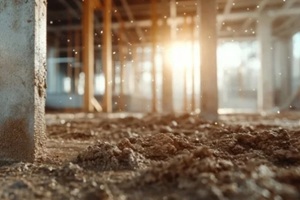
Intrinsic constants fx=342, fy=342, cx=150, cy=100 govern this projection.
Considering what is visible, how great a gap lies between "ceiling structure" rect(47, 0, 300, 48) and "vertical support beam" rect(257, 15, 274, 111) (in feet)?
1.20

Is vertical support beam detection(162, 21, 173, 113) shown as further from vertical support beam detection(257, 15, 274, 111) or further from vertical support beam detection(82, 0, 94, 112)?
vertical support beam detection(257, 15, 274, 111)

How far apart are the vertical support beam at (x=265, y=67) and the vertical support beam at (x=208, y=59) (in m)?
6.80

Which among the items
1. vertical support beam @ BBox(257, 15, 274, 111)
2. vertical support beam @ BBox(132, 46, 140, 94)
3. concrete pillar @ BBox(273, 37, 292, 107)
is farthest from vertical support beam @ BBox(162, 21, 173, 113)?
concrete pillar @ BBox(273, 37, 292, 107)

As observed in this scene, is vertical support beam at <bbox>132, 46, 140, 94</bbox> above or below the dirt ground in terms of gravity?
above

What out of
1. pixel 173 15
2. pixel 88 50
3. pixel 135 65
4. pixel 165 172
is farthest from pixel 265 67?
pixel 165 172

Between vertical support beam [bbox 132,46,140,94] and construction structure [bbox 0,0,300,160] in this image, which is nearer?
construction structure [bbox 0,0,300,160]

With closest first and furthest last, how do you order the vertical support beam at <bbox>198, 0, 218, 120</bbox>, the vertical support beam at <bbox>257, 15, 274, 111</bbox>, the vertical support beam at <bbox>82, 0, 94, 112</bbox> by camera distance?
the vertical support beam at <bbox>198, 0, 218, 120</bbox> < the vertical support beam at <bbox>82, 0, 94, 112</bbox> < the vertical support beam at <bbox>257, 15, 274, 111</bbox>

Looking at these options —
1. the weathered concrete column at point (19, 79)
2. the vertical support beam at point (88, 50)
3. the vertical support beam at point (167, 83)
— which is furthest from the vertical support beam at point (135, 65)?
the weathered concrete column at point (19, 79)

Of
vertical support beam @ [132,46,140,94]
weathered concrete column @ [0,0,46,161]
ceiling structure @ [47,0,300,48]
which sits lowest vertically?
weathered concrete column @ [0,0,46,161]

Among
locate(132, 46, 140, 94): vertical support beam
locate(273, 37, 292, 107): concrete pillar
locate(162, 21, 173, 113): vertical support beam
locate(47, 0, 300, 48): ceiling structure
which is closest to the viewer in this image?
locate(162, 21, 173, 113): vertical support beam

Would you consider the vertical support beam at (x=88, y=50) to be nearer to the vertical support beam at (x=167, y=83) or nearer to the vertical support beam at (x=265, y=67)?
the vertical support beam at (x=167, y=83)

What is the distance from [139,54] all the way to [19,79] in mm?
16316

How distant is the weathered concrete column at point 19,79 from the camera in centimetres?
187

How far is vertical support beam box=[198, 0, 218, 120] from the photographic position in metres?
4.83
